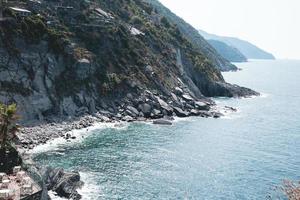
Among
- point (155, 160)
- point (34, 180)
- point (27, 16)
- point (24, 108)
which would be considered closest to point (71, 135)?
point (24, 108)

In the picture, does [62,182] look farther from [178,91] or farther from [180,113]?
[178,91]

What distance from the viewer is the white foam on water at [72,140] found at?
90.3m

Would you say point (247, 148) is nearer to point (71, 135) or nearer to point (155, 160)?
point (155, 160)

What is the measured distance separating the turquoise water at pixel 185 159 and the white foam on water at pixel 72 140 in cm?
113

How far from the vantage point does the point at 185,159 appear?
91375 mm

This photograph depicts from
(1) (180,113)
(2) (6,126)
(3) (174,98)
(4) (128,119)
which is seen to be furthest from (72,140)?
(3) (174,98)

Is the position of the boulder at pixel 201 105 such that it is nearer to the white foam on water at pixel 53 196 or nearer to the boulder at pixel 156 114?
the boulder at pixel 156 114

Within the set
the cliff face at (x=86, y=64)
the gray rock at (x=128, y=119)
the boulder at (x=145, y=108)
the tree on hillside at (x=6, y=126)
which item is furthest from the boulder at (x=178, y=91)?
the tree on hillside at (x=6, y=126)

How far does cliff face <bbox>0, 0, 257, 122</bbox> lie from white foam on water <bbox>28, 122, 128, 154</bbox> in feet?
26.1

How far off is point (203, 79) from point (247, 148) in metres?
84.5

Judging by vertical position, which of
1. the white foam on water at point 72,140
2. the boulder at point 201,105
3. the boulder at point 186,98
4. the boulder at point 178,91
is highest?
the boulder at point 178,91

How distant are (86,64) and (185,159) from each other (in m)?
51.8

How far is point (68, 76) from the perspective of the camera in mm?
124500

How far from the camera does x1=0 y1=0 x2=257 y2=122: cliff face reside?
110125mm
